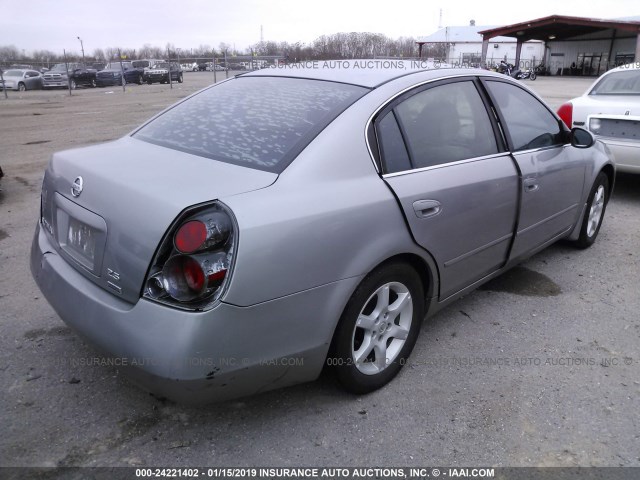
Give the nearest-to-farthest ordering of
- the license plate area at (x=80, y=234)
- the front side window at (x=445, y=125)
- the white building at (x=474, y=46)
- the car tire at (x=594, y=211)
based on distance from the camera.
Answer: the license plate area at (x=80, y=234)
the front side window at (x=445, y=125)
the car tire at (x=594, y=211)
the white building at (x=474, y=46)

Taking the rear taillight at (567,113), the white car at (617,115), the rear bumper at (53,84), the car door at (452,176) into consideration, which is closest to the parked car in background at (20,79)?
the rear bumper at (53,84)

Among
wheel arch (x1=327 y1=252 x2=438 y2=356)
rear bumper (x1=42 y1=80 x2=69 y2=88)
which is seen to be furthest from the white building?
wheel arch (x1=327 y1=252 x2=438 y2=356)

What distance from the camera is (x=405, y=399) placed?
8.63ft

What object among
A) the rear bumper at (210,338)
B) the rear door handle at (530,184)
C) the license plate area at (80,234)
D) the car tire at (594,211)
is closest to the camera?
the rear bumper at (210,338)

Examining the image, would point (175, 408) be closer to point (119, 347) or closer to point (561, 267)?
point (119, 347)

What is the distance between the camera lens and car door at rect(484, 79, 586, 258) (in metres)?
3.38

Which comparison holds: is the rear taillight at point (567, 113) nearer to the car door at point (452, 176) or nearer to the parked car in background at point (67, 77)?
the car door at point (452, 176)

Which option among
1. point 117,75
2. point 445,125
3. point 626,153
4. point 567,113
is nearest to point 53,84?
point 117,75

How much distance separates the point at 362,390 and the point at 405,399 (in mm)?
226

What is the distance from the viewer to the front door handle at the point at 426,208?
8.46 feet

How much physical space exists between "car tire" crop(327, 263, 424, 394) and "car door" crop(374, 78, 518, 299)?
0.24 m

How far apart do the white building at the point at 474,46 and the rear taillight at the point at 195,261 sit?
54.8 metres

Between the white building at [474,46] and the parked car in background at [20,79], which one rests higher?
the white building at [474,46]

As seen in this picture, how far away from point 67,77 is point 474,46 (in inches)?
2055
